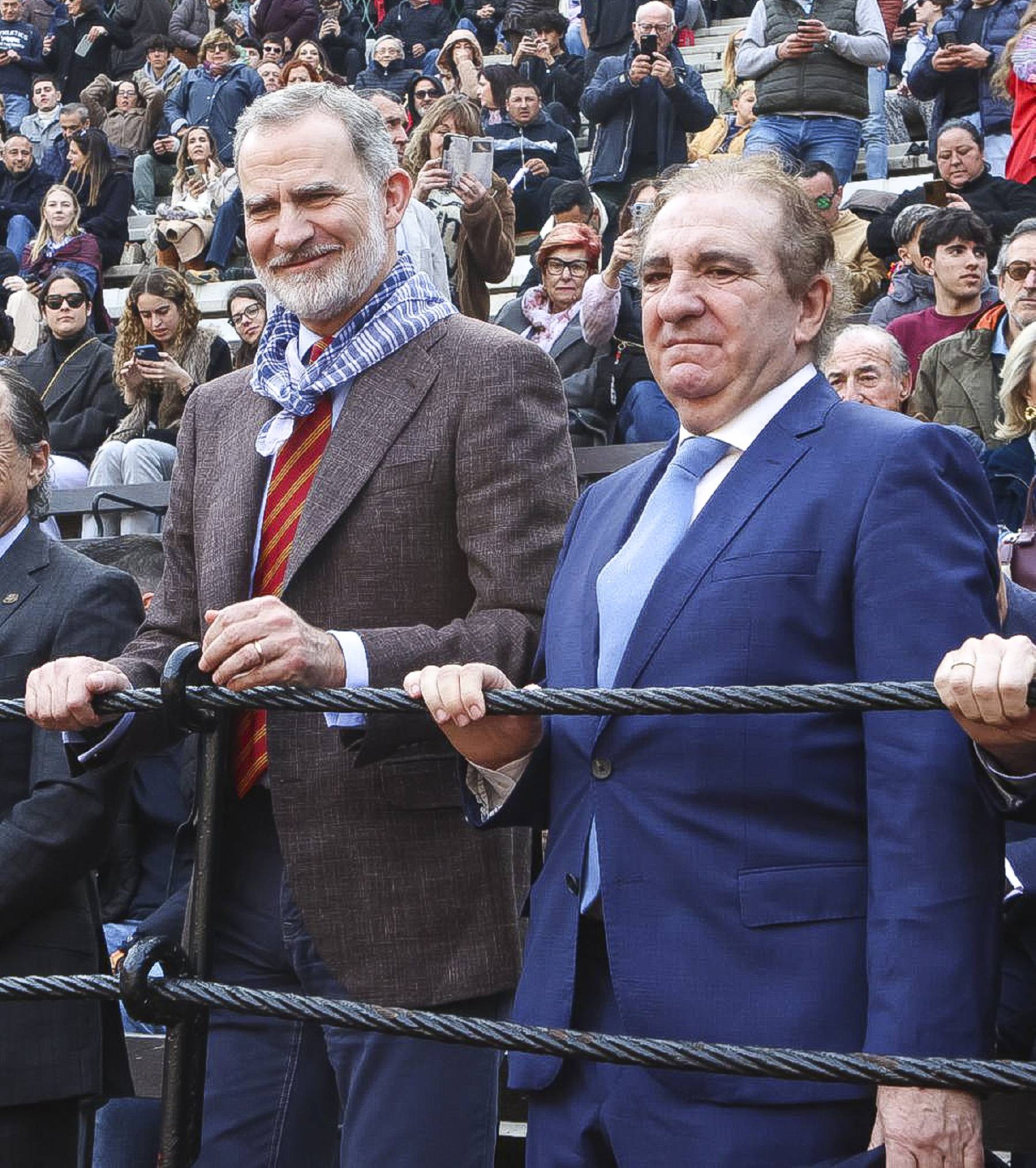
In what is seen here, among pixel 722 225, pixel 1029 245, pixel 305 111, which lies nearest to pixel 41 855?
pixel 305 111

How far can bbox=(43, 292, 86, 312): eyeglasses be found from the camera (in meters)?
8.94

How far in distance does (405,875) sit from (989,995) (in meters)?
0.85

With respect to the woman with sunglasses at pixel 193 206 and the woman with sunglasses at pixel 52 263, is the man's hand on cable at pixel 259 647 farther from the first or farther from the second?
the woman with sunglasses at pixel 193 206

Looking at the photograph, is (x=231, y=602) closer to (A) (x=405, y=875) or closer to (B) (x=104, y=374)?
(A) (x=405, y=875)

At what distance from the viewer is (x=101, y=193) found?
12.8m

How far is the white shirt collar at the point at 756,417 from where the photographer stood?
2.09 m


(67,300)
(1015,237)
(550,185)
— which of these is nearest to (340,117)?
(1015,237)

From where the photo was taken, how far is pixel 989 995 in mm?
1762

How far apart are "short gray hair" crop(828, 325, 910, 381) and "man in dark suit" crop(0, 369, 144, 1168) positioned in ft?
10.2

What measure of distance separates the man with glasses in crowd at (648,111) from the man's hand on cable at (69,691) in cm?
840

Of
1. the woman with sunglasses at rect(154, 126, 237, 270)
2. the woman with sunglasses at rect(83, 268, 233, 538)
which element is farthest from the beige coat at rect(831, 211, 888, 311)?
the woman with sunglasses at rect(154, 126, 237, 270)

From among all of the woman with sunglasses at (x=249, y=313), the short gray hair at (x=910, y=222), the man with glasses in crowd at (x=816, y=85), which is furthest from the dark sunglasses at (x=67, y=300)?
the short gray hair at (x=910, y=222)

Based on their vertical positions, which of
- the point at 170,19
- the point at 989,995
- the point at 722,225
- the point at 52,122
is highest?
the point at 170,19

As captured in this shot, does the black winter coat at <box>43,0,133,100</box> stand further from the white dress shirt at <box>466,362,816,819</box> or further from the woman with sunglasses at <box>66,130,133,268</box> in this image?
the white dress shirt at <box>466,362,816,819</box>
